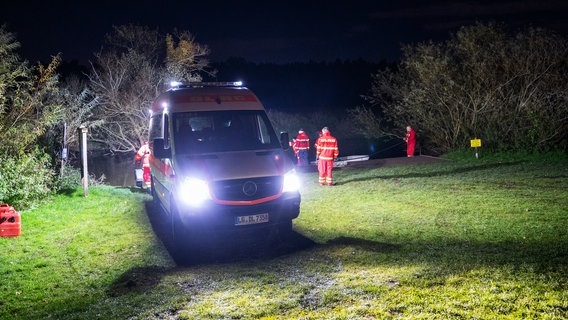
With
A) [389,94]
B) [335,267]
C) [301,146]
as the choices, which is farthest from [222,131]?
[389,94]

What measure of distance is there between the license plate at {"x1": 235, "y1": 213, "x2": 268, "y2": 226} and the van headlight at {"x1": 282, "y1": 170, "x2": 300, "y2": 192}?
546mm

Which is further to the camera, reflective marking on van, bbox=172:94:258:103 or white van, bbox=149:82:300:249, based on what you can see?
reflective marking on van, bbox=172:94:258:103

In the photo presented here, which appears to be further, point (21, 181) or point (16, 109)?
point (16, 109)

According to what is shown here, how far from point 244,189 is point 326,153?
6541 mm

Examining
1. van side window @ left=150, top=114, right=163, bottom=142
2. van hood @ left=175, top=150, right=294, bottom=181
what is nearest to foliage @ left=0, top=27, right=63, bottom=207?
van side window @ left=150, top=114, right=163, bottom=142

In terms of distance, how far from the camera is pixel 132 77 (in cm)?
2722

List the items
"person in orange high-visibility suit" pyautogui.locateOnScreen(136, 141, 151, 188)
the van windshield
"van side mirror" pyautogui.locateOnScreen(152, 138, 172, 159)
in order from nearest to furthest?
"van side mirror" pyautogui.locateOnScreen(152, 138, 172, 159) < the van windshield < "person in orange high-visibility suit" pyautogui.locateOnScreen(136, 141, 151, 188)

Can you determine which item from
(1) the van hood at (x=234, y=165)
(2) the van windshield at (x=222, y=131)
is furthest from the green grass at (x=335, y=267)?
(2) the van windshield at (x=222, y=131)

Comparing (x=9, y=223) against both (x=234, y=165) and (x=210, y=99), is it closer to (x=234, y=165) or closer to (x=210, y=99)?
(x=210, y=99)

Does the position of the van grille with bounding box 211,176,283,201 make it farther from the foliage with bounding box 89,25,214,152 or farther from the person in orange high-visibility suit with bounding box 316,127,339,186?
the foliage with bounding box 89,25,214,152

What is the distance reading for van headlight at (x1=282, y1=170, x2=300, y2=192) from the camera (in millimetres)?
7633

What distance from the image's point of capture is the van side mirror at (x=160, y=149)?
25.5ft

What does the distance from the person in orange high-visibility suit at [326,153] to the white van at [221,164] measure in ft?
16.2

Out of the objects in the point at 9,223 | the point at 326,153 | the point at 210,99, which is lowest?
the point at 9,223
